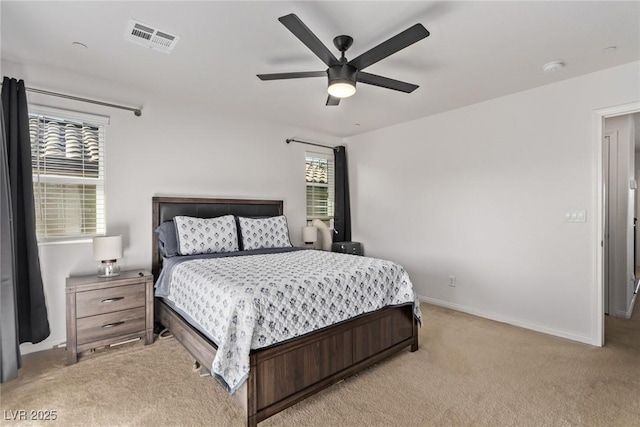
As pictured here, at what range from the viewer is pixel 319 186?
5156 mm

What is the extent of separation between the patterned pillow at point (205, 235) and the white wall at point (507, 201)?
243 cm

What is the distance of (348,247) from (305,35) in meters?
3.44

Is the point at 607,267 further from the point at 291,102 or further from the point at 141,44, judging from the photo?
the point at 141,44

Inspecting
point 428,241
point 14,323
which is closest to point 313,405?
point 14,323

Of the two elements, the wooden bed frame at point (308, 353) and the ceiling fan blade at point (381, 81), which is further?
the ceiling fan blade at point (381, 81)

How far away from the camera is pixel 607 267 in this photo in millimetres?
3797

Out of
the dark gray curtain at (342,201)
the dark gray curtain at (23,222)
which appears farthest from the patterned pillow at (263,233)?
the dark gray curtain at (23,222)

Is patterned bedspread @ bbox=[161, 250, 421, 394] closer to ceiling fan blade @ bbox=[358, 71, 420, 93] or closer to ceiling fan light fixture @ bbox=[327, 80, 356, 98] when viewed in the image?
ceiling fan light fixture @ bbox=[327, 80, 356, 98]

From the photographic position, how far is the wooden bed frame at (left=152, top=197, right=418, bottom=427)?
1831mm

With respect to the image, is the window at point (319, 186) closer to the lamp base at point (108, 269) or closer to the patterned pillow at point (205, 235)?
the patterned pillow at point (205, 235)

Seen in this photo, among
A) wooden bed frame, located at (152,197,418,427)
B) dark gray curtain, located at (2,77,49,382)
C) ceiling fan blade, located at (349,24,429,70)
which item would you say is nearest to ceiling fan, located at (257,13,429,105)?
ceiling fan blade, located at (349,24,429,70)

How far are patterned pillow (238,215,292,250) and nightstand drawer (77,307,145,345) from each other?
4.01ft

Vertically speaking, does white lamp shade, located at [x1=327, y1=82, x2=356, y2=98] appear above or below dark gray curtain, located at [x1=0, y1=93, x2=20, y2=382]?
above

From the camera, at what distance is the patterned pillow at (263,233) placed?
11.9 feet
